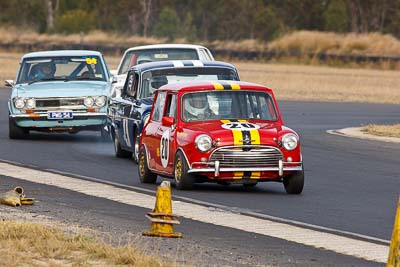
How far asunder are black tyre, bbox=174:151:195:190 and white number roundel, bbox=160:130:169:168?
31cm

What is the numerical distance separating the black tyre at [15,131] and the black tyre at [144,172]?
287 inches

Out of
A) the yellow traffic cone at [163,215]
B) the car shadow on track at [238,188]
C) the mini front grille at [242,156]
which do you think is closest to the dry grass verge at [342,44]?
the car shadow on track at [238,188]

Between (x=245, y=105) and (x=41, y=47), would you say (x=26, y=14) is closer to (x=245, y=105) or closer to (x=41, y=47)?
(x=41, y=47)

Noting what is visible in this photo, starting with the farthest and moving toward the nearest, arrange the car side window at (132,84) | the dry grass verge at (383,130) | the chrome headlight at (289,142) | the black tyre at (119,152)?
the dry grass verge at (383,130) < the black tyre at (119,152) < the car side window at (132,84) < the chrome headlight at (289,142)

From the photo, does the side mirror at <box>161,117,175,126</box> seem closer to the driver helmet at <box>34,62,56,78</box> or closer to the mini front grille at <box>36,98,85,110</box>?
the mini front grille at <box>36,98,85,110</box>

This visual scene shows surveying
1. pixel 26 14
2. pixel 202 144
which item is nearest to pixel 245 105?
pixel 202 144

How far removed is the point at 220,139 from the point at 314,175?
3.42 meters

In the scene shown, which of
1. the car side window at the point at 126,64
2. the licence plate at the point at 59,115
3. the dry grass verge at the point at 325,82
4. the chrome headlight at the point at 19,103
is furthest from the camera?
the dry grass verge at the point at 325,82

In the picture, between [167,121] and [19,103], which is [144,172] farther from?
[19,103]

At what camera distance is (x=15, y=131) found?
23766mm

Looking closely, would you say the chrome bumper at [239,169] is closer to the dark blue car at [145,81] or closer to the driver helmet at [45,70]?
the dark blue car at [145,81]

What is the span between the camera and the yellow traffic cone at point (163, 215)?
11.0 meters

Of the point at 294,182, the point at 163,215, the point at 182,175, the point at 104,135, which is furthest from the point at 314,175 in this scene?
the point at 163,215

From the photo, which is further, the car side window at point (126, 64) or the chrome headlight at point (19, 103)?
the car side window at point (126, 64)
